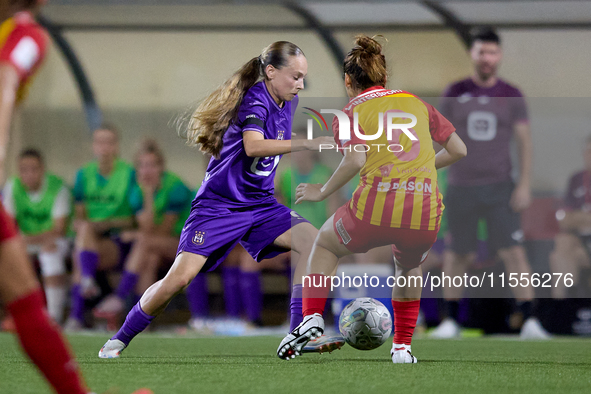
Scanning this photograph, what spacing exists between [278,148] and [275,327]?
12.8 feet

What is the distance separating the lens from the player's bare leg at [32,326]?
79.9 inches

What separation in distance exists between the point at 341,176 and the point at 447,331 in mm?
3132

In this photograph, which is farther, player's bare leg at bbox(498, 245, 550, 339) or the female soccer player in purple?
player's bare leg at bbox(498, 245, 550, 339)

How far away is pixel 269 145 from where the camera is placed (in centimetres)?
398

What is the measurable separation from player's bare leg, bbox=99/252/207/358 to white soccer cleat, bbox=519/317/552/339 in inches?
134

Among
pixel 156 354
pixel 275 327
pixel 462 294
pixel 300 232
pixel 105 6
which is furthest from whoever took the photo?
pixel 105 6

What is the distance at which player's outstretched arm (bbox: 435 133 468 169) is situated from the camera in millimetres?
4078

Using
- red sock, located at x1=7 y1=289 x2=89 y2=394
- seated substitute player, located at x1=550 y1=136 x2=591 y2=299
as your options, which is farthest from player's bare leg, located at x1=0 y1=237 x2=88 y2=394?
seated substitute player, located at x1=550 y1=136 x2=591 y2=299

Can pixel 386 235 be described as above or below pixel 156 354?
above

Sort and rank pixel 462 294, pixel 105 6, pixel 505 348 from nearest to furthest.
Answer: pixel 505 348 < pixel 462 294 < pixel 105 6

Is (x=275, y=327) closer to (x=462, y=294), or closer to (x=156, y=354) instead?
(x=462, y=294)


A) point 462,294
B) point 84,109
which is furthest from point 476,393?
point 84,109

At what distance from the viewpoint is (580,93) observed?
786cm

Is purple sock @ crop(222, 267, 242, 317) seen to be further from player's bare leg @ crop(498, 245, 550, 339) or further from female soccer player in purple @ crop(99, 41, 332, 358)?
female soccer player in purple @ crop(99, 41, 332, 358)
